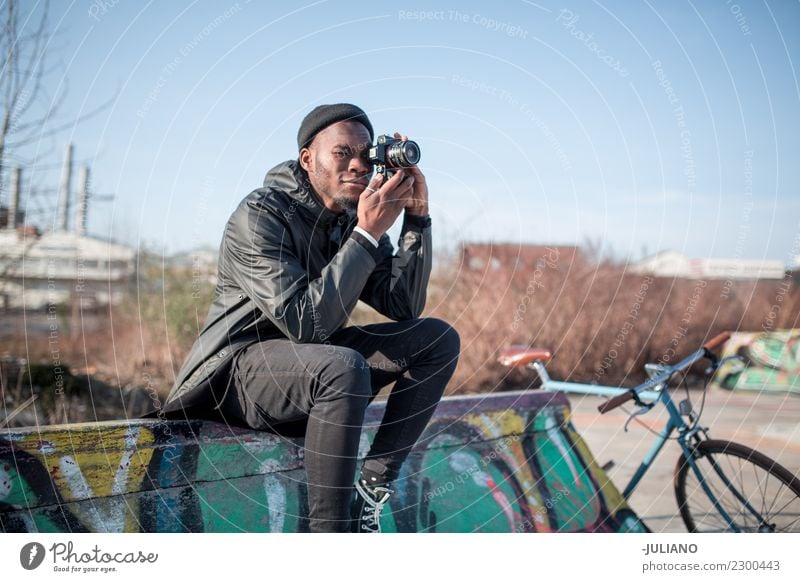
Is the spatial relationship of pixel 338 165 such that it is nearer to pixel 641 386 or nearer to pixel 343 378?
pixel 343 378

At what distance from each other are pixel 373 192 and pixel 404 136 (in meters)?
0.28

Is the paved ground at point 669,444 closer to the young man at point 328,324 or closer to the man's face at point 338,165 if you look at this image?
the young man at point 328,324

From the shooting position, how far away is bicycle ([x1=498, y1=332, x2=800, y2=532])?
2.79 m

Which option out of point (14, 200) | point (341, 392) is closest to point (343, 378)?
point (341, 392)

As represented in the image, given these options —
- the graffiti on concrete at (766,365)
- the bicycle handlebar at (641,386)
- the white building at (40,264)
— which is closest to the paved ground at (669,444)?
the graffiti on concrete at (766,365)

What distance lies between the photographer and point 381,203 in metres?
2.26

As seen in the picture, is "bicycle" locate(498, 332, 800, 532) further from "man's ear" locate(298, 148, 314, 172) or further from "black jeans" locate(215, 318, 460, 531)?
"man's ear" locate(298, 148, 314, 172)

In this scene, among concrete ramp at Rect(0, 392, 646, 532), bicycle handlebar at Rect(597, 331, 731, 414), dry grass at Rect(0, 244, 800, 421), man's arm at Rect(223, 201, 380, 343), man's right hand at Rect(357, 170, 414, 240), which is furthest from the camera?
dry grass at Rect(0, 244, 800, 421)

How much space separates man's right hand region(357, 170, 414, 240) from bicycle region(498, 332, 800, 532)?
1260mm

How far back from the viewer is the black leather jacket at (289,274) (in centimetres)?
213

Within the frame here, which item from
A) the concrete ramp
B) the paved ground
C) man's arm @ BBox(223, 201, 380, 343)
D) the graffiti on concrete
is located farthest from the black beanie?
the graffiti on concrete

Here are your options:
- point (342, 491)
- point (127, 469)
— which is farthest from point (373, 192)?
point (127, 469)

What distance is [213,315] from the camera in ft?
7.80

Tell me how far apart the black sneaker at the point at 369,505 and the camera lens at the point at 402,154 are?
106cm
